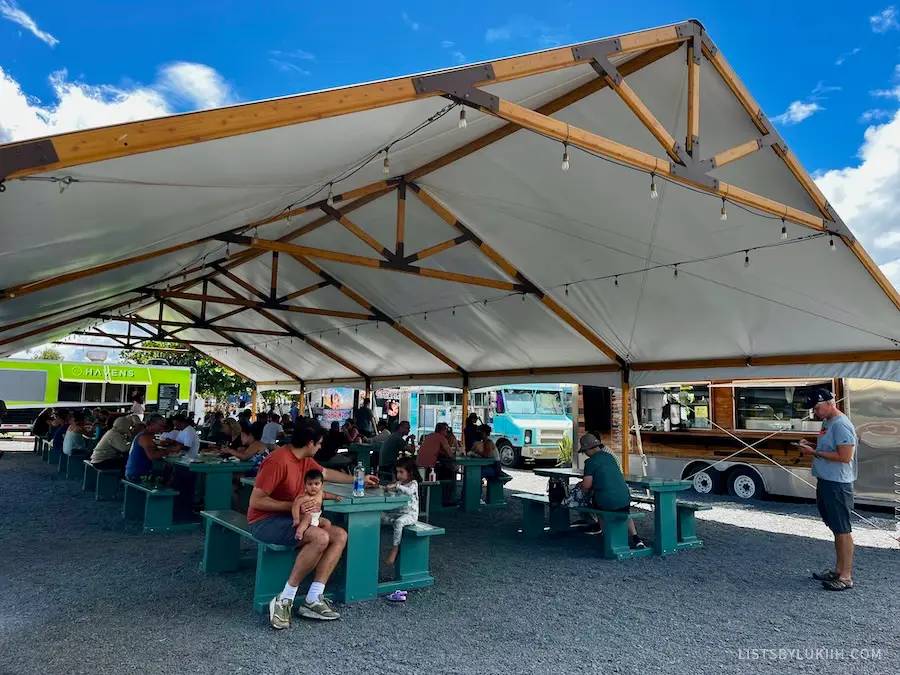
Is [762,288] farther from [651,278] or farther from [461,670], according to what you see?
[461,670]

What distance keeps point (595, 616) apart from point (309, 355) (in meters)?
11.8

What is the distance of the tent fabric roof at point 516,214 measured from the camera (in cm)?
327

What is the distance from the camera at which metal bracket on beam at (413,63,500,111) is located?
10.6ft

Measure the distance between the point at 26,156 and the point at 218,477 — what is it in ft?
14.5

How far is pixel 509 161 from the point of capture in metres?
5.79

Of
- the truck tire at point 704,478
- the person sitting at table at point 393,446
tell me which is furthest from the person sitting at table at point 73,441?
the truck tire at point 704,478

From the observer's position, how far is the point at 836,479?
172 inches

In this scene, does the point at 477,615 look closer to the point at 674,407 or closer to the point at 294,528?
the point at 294,528

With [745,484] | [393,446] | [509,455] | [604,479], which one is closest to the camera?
[604,479]

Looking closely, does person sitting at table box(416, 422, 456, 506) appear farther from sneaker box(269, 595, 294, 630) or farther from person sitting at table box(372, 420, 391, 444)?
sneaker box(269, 595, 294, 630)

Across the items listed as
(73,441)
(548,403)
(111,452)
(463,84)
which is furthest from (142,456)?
(548,403)

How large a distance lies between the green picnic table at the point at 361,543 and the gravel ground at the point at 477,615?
12cm

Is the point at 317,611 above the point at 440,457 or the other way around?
the other way around

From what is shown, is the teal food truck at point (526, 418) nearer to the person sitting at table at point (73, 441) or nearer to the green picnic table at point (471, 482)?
the green picnic table at point (471, 482)
